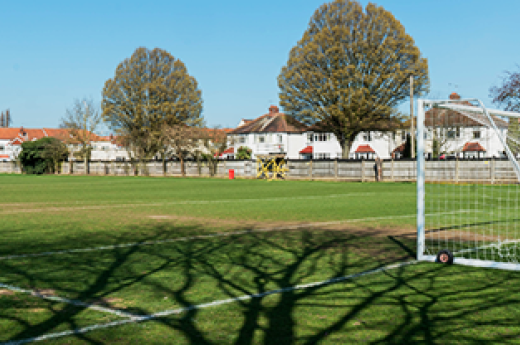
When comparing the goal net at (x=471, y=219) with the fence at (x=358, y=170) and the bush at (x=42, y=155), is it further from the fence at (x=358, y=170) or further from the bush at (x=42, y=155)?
the bush at (x=42, y=155)

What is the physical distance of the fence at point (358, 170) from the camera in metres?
37.0

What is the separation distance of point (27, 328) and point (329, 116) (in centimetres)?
5153

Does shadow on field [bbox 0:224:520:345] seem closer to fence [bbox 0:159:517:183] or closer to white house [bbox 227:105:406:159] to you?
fence [bbox 0:159:517:183]

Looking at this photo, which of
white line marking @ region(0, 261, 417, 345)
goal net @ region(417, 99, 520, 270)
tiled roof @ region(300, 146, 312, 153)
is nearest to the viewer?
white line marking @ region(0, 261, 417, 345)

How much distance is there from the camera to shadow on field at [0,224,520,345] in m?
4.63

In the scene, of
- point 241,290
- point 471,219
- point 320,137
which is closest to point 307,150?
point 320,137

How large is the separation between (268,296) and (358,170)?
38729 mm

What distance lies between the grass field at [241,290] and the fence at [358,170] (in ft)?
83.9

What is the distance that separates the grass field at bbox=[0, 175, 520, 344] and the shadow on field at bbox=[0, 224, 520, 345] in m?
0.02

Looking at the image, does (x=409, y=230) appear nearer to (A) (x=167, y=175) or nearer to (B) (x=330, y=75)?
(B) (x=330, y=75)

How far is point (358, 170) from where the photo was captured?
4375 centimetres

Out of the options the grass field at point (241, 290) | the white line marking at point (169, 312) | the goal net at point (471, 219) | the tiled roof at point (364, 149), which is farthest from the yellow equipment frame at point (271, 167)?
the white line marking at point (169, 312)

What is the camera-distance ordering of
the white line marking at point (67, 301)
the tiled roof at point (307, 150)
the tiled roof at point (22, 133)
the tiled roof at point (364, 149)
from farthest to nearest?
Answer: the tiled roof at point (22, 133) < the tiled roof at point (307, 150) < the tiled roof at point (364, 149) < the white line marking at point (67, 301)

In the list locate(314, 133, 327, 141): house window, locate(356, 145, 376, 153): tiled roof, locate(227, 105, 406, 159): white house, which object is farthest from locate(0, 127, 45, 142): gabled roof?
locate(356, 145, 376, 153): tiled roof
